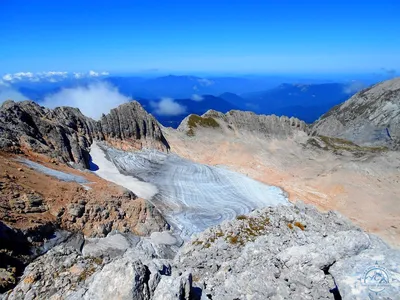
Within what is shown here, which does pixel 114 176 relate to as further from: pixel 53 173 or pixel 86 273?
pixel 86 273

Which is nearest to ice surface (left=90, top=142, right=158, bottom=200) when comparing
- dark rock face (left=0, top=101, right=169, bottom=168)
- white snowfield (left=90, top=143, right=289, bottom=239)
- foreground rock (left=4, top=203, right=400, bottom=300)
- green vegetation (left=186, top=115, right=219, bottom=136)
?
white snowfield (left=90, top=143, right=289, bottom=239)

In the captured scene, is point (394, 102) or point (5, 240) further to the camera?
point (394, 102)

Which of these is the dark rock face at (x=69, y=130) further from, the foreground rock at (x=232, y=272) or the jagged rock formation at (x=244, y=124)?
the foreground rock at (x=232, y=272)

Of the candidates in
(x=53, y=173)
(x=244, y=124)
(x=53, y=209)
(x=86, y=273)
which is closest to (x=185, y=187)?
(x=53, y=173)

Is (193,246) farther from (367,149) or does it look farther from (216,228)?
(367,149)

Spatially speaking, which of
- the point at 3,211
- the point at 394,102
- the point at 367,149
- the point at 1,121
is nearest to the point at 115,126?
the point at 1,121

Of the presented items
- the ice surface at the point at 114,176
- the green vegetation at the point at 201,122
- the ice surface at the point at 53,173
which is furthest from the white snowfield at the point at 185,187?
the green vegetation at the point at 201,122
